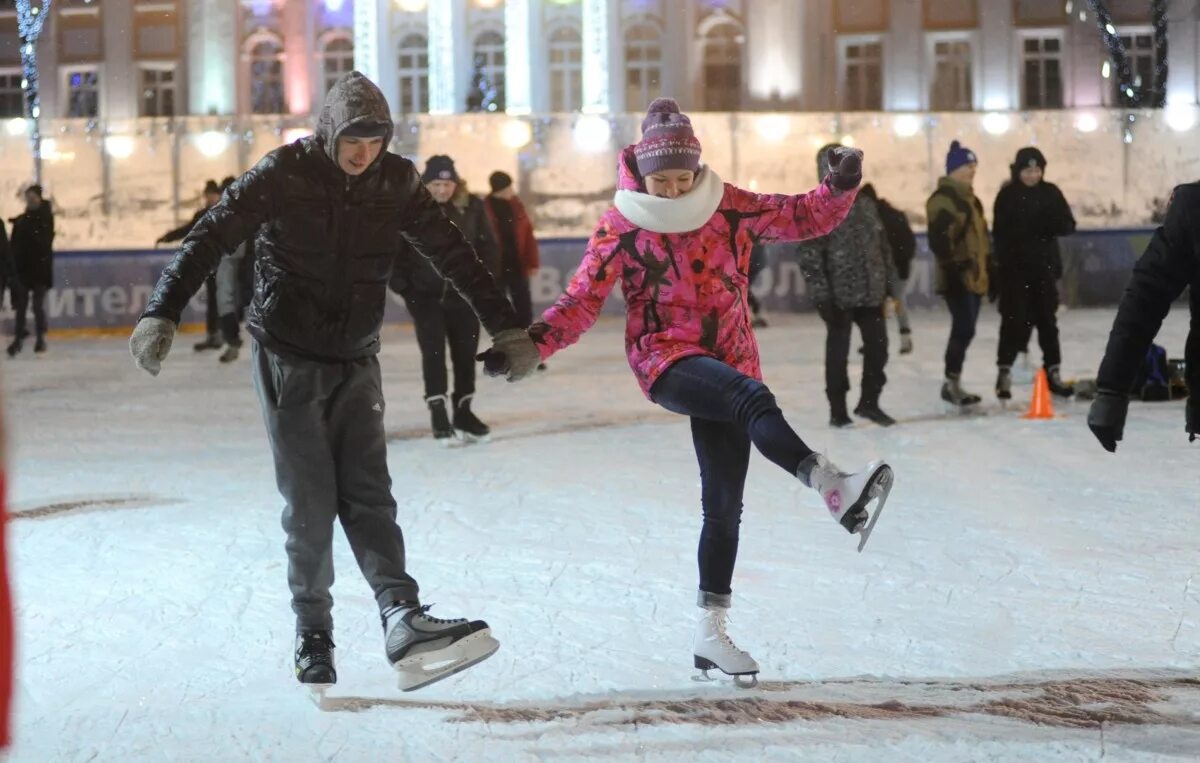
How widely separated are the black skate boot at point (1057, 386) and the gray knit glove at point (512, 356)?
22.5 ft

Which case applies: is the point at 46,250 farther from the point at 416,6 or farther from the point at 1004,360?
the point at 416,6

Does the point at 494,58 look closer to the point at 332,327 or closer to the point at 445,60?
the point at 445,60

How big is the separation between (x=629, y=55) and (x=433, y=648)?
2829 cm

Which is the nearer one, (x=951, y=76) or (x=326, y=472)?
(x=326, y=472)

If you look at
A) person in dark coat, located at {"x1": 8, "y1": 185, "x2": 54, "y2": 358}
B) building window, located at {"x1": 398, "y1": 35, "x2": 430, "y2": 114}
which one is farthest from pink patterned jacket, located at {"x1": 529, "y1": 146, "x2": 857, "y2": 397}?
building window, located at {"x1": 398, "y1": 35, "x2": 430, "y2": 114}

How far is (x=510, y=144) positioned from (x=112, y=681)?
2157cm

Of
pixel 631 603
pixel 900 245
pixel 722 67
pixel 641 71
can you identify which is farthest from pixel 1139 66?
pixel 631 603

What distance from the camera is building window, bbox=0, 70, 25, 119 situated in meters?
33.1

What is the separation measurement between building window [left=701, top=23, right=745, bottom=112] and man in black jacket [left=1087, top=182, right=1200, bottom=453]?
2755cm

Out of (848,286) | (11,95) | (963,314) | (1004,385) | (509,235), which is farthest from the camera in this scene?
(11,95)

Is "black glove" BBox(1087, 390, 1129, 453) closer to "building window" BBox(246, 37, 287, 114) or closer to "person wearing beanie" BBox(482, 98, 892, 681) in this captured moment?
"person wearing beanie" BBox(482, 98, 892, 681)

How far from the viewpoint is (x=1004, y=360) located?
9898mm

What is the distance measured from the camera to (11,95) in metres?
33.2

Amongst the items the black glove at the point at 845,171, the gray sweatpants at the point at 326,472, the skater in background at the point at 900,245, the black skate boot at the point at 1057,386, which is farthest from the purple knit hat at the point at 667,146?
the skater in background at the point at 900,245
